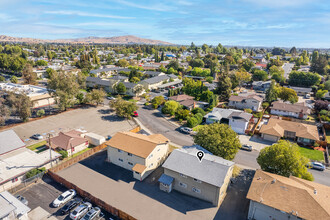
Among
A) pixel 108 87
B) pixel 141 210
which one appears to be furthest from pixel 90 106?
pixel 141 210

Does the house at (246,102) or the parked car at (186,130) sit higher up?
the house at (246,102)

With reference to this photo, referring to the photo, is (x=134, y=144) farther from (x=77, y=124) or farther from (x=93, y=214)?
(x=77, y=124)

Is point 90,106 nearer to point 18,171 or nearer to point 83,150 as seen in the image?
point 83,150

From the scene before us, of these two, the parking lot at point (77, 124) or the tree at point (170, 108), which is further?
the tree at point (170, 108)

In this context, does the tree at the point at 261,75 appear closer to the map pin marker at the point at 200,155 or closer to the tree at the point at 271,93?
the tree at the point at 271,93

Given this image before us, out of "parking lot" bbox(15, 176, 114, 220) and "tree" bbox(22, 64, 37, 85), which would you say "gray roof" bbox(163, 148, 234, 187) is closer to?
"parking lot" bbox(15, 176, 114, 220)

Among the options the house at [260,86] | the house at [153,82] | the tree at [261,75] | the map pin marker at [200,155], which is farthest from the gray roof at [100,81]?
the tree at [261,75]

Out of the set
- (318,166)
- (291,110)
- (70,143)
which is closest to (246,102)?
(291,110)
